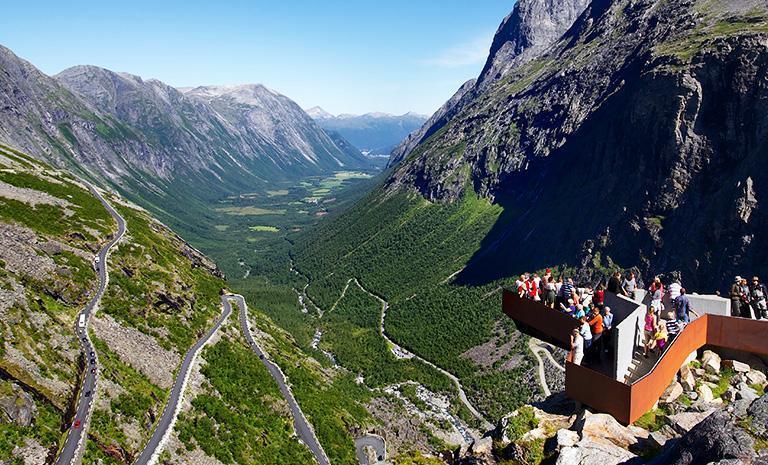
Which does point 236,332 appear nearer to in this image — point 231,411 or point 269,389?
point 269,389

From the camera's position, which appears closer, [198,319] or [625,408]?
[625,408]

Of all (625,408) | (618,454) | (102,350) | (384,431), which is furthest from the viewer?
(384,431)

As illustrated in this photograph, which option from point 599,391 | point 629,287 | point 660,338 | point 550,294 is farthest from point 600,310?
point 599,391

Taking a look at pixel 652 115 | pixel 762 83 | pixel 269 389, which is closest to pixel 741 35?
pixel 762 83

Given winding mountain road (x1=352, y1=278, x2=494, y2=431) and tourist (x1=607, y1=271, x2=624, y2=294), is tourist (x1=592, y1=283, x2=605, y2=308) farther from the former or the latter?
winding mountain road (x1=352, y1=278, x2=494, y2=431)

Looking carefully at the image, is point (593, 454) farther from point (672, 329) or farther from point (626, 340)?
point (672, 329)

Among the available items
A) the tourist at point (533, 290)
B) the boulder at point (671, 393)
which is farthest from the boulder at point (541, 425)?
the tourist at point (533, 290)
